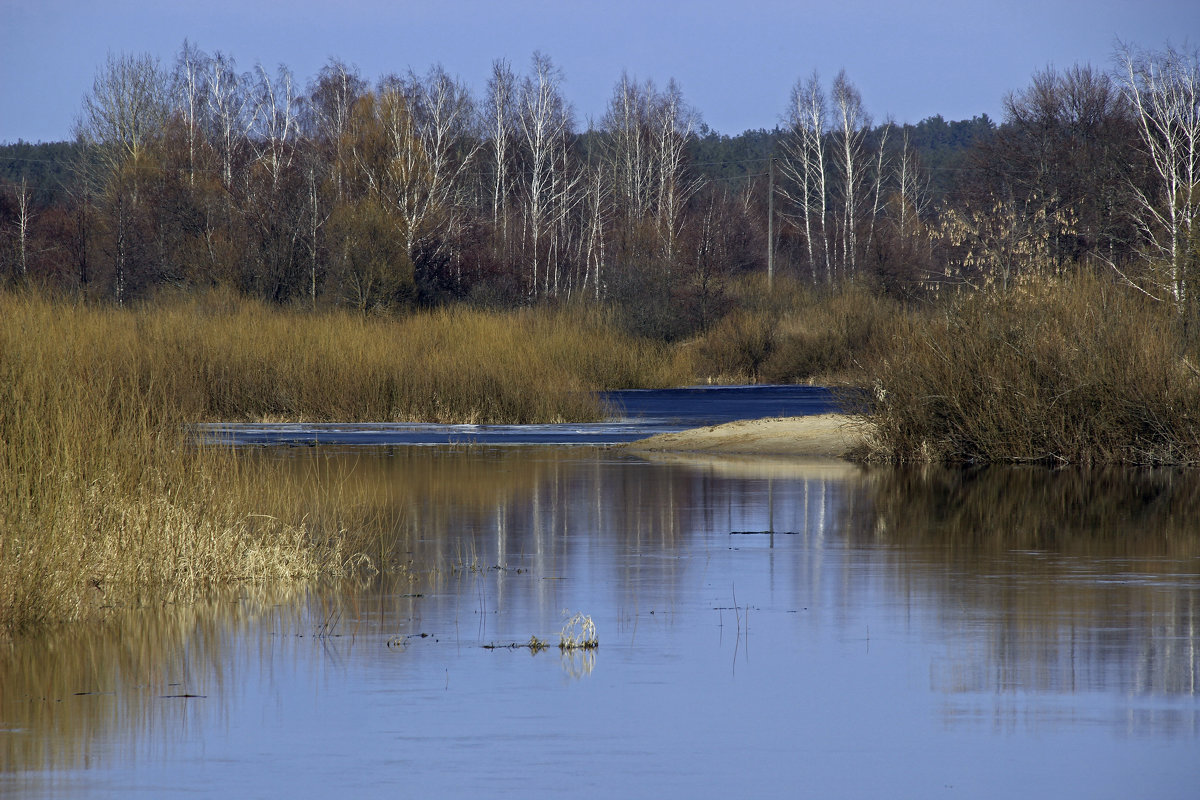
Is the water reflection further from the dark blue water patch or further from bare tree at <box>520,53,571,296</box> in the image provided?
bare tree at <box>520,53,571,296</box>

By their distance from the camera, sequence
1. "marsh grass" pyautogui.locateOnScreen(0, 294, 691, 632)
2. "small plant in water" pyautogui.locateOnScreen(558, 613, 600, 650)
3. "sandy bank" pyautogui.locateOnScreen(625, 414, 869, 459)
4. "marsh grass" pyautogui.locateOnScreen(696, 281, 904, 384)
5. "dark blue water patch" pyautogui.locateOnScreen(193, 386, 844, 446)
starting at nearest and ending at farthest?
1. "small plant in water" pyautogui.locateOnScreen(558, 613, 600, 650)
2. "marsh grass" pyautogui.locateOnScreen(0, 294, 691, 632)
3. "sandy bank" pyautogui.locateOnScreen(625, 414, 869, 459)
4. "dark blue water patch" pyautogui.locateOnScreen(193, 386, 844, 446)
5. "marsh grass" pyautogui.locateOnScreen(696, 281, 904, 384)

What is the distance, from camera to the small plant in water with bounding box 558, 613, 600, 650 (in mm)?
8523

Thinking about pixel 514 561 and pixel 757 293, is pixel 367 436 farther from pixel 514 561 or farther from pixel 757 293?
pixel 757 293

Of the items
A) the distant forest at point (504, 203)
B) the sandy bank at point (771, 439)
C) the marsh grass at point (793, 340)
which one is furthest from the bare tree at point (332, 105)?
the sandy bank at point (771, 439)

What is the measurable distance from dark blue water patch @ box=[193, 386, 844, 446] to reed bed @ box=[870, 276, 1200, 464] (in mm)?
2461

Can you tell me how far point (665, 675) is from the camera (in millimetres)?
7871

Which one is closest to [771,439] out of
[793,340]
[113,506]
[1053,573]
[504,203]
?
[1053,573]

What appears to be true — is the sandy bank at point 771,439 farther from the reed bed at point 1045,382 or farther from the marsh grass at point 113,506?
the marsh grass at point 113,506

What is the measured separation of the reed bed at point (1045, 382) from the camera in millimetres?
19625

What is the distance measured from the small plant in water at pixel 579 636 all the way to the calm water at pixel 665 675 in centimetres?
13

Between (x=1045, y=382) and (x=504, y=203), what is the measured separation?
154ft

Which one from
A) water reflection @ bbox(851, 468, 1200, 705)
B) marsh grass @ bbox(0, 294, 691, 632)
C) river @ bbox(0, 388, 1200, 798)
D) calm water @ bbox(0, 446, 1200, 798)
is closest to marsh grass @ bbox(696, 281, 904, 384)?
water reflection @ bbox(851, 468, 1200, 705)

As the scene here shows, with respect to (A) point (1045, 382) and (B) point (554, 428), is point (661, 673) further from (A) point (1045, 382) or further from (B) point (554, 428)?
(B) point (554, 428)

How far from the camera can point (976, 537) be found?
13250mm
